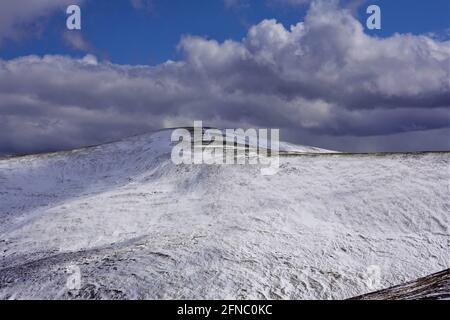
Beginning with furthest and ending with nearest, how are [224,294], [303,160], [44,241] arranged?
[303,160], [44,241], [224,294]

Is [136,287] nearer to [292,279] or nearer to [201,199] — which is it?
A: [292,279]

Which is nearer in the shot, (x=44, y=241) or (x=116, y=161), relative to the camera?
(x=44, y=241)

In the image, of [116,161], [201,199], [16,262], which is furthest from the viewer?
[116,161]

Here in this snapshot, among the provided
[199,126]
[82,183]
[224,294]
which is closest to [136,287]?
[224,294]
